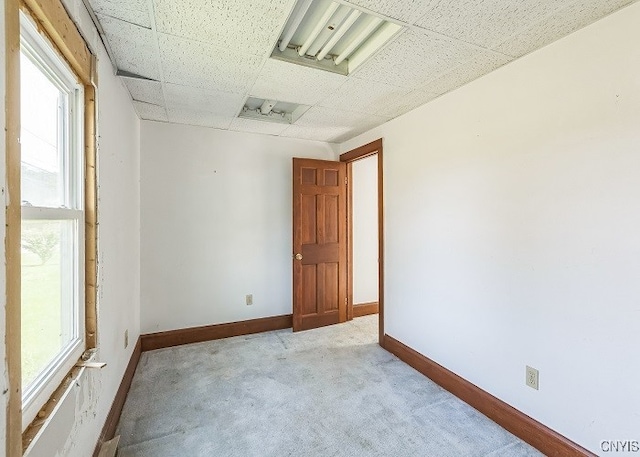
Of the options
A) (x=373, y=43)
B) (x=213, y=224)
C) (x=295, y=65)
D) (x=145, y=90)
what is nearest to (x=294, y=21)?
(x=295, y=65)

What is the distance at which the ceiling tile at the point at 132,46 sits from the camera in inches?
62.1

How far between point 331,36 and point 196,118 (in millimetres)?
1841

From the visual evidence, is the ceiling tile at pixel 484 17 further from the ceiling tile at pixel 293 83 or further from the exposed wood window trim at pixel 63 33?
the exposed wood window trim at pixel 63 33

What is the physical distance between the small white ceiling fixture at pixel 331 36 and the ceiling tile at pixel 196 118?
4.37ft

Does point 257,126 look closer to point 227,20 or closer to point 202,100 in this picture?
point 202,100

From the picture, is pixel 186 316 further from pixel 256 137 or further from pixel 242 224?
pixel 256 137

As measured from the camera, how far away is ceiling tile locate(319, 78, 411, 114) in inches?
89.7

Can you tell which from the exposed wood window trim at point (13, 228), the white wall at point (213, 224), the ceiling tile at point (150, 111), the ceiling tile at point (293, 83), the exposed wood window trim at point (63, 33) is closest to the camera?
the exposed wood window trim at point (13, 228)

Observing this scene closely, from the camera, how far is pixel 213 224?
3.41 m

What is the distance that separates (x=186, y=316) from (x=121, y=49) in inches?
99.0

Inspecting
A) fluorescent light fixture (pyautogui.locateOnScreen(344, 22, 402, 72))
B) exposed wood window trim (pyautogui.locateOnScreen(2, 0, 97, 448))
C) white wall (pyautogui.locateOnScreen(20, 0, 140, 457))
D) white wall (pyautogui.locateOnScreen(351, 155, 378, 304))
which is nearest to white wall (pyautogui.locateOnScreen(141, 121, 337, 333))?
white wall (pyautogui.locateOnScreen(20, 0, 140, 457))

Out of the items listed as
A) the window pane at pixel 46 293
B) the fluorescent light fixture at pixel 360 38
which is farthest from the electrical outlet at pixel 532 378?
the window pane at pixel 46 293

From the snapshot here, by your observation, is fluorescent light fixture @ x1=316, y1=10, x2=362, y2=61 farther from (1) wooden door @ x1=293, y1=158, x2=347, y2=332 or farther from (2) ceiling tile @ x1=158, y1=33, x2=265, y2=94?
(1) wooden door @ x1=293, y1=158, x2=347, y2=332

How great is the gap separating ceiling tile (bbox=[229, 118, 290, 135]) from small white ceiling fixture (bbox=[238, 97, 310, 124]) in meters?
0.08
